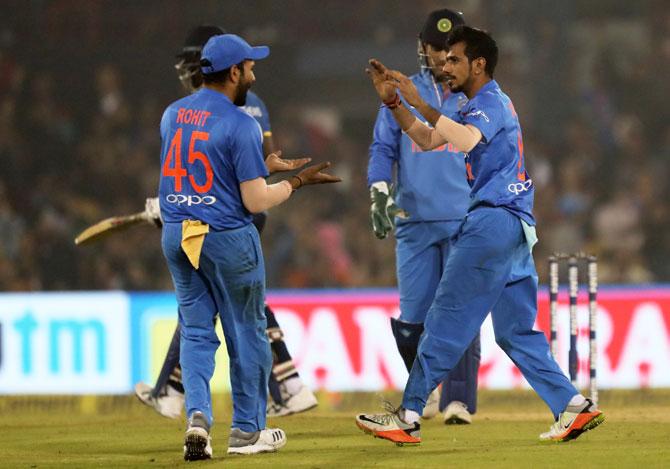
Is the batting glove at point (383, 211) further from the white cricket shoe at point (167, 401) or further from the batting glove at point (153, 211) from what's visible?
the white cricket shoe at point (167, 401)

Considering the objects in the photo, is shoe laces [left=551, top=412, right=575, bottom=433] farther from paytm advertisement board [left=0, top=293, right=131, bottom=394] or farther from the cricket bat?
paytm advertisement board [left=0, top=293, right=131, bottom=394]

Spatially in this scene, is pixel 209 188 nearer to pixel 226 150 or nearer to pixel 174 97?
pixel 226 150

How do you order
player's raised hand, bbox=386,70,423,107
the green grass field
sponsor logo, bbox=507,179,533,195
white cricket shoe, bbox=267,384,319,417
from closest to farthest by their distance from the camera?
1. the green grass field
2. player's raised hand, bbox=386,70,423,107
3. sponsor logo, bbox=507,179,533,195
4. white cricket shoe, bbox=267,384,319,417

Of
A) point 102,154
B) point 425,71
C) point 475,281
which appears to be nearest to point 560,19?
point 102,154

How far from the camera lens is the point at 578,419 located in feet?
23.8

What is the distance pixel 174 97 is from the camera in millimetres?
17797

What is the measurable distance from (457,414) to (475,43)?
2.65m

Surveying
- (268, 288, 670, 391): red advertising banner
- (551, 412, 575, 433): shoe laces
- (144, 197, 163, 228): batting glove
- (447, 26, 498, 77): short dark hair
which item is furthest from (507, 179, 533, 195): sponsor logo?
(268, 288, 670, 391): red advertising banner

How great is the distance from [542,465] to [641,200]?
972 centimetres

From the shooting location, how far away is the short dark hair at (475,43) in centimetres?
722

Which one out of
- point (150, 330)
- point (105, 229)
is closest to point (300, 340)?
point (150, 330)

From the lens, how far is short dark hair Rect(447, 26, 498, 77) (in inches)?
284

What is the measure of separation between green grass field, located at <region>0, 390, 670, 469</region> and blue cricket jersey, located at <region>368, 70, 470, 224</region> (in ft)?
4.49

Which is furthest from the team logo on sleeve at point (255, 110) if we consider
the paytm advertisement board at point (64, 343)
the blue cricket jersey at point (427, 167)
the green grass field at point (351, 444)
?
the paytm advertisement board at point (64, 343)
